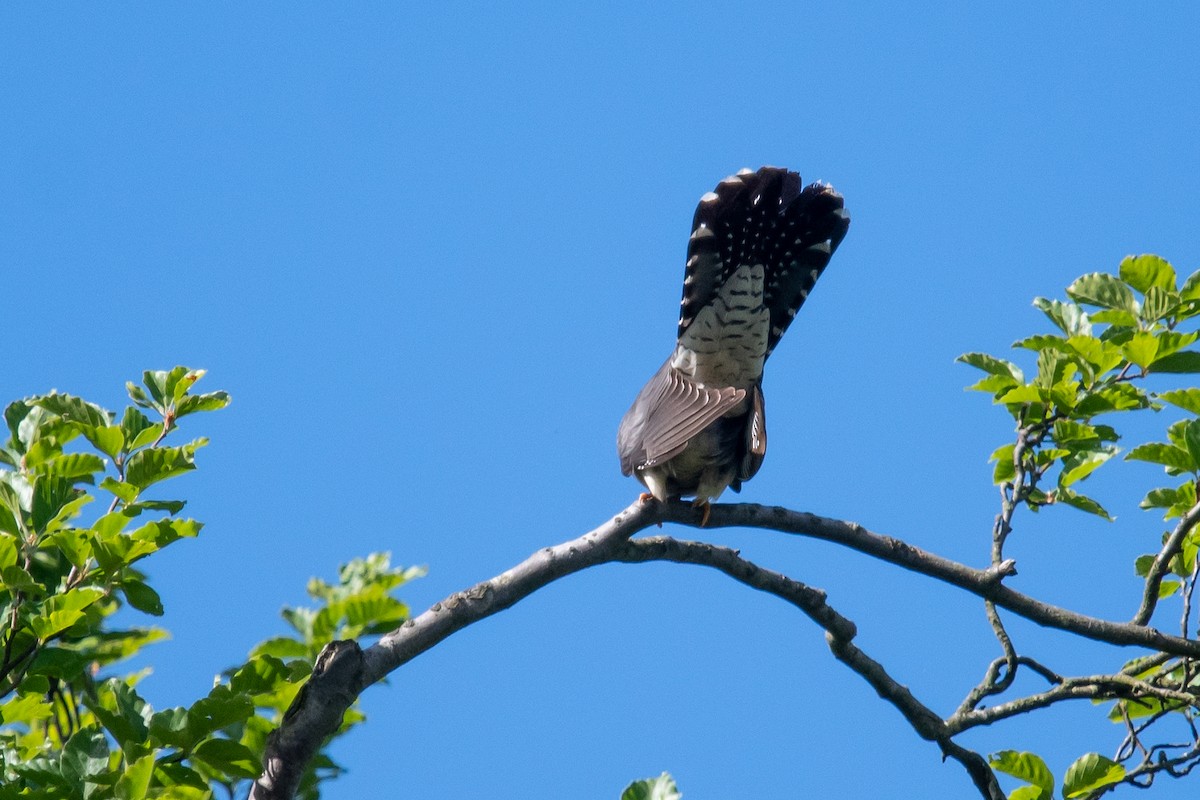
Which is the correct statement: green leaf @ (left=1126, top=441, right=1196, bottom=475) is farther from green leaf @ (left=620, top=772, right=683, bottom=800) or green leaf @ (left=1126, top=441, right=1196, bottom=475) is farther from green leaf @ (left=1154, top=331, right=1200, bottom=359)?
green leaf @ (left=620, top=772, right=683, bottom=800)

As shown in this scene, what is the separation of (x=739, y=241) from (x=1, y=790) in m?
3.99

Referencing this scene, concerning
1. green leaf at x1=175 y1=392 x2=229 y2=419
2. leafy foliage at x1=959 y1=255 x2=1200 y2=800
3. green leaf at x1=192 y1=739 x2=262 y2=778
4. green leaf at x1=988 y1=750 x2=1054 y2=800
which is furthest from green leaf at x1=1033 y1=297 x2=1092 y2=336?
green leaf at x1=192 y1=739 x2=262 y2=778

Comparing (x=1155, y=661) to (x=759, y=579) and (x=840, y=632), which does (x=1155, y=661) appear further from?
(x=759, y=579)

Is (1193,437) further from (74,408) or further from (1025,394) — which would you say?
(74,408)

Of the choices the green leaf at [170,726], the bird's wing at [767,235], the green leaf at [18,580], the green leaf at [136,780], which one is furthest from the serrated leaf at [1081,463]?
the green leaf at [18,580]

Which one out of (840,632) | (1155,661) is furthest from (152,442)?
(1155,661)

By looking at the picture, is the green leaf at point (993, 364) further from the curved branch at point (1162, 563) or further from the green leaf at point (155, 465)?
the green leaf at point (155, 465)

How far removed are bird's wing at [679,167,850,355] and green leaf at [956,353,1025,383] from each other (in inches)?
58.4

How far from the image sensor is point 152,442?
153 inches

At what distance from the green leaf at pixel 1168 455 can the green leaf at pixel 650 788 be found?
2.23 m

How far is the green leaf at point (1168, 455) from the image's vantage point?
14.2 ft

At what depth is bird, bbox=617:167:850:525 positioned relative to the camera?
18.1 feet

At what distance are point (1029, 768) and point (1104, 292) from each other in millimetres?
1776

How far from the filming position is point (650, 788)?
3.34 m
